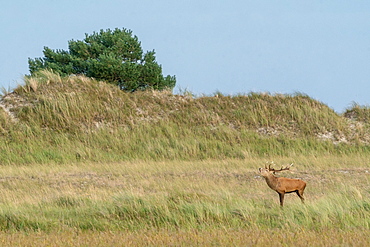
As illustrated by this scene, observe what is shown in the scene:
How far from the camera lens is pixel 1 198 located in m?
13.2

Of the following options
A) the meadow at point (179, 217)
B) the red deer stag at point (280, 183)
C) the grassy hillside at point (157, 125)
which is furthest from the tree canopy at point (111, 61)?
the red deer stag at point (280, 183)

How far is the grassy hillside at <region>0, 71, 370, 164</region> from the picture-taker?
78.7 ft

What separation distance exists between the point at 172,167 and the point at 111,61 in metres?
19.7

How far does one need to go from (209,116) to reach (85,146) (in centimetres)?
657

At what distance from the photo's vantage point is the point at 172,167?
20.3 metres

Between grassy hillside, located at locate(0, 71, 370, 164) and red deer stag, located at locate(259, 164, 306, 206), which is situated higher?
grassy hillside, located at locate(0, 71, 370, 164)

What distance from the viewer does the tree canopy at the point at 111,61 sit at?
38.9 m

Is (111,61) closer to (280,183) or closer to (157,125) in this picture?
(157,125)

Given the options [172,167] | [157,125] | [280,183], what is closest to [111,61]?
[157,125]

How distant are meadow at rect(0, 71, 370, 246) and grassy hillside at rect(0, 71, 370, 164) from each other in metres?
0.06

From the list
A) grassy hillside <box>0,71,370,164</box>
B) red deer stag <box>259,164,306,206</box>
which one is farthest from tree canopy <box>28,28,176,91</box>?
red deer stag <box>259,164,306,206</box>

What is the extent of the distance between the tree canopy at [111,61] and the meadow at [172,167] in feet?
32.0

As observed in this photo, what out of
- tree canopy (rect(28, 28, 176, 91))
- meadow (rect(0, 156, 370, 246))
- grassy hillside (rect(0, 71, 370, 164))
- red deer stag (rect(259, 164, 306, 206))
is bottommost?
meadow (rect(0, 156, 370, 246))

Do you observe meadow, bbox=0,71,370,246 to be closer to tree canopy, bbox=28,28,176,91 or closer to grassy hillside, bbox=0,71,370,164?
grassy hillside, bbox=0,71,370,164
